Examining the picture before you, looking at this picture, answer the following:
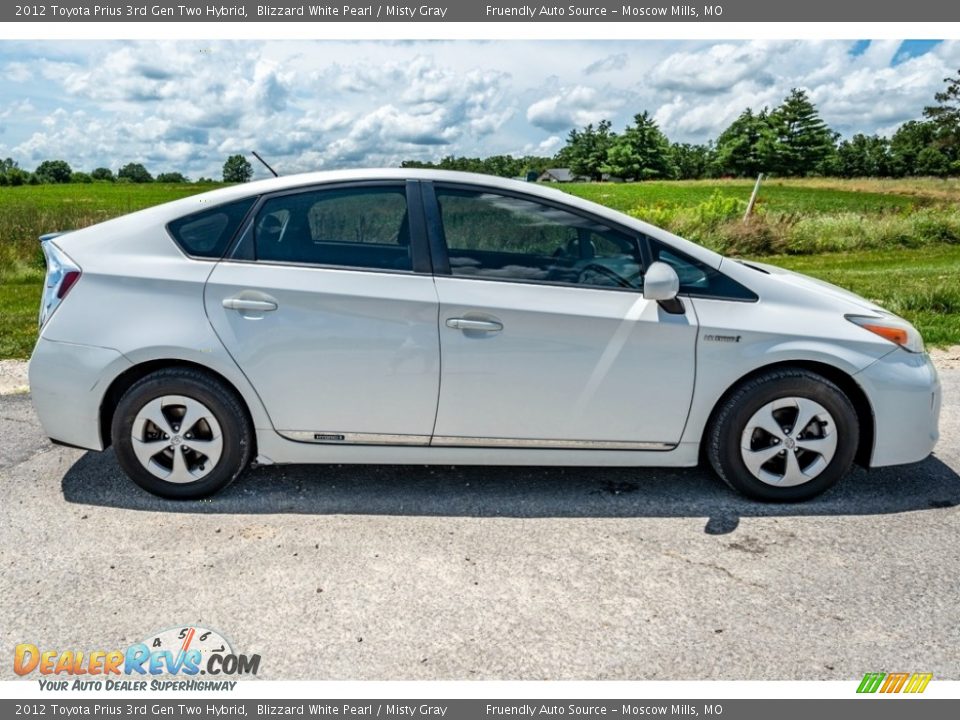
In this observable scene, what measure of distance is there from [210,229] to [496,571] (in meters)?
2.16

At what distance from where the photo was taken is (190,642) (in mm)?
2691

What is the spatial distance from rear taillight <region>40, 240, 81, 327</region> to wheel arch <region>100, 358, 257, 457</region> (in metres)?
0.49

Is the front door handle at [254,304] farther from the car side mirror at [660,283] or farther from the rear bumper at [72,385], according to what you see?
the car side mirror at [660,283]

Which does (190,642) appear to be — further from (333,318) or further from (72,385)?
(72,385)

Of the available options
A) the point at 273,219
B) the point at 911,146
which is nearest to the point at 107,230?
the point at 273,219

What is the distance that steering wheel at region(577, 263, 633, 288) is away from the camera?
368cm

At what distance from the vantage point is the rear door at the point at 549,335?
11.7 ft

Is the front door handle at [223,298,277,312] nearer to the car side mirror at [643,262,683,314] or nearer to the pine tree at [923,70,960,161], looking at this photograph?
the car side mirror at [643,262,683,314]

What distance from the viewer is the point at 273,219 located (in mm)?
3701

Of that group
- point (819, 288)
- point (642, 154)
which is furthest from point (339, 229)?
point (642, 154)

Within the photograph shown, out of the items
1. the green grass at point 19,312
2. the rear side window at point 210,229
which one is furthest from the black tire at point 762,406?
the green grass at point 19,312

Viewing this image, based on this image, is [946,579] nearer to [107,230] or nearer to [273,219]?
[273,219]

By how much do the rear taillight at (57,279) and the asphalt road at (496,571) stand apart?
990mm

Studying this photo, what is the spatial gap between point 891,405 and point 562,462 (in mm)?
1663
